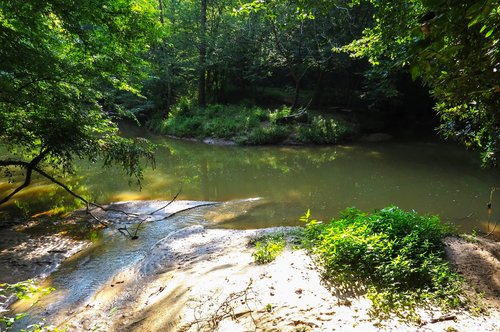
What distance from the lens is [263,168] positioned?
1522cm

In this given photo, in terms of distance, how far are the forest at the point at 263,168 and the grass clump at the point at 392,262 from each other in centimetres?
A: 2

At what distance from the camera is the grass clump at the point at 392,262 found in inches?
141

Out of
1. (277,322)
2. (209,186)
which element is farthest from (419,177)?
(277,322)

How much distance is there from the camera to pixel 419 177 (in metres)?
13.0

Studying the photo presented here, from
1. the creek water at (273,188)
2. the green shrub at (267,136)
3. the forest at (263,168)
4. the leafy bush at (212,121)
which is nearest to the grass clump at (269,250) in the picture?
the forest at (263,168)

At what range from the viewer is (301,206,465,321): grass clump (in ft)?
11.8

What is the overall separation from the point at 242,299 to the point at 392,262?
1.71 m

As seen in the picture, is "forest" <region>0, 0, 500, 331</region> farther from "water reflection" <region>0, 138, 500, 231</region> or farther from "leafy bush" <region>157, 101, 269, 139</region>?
"leafy bush" <region>157, 101, 269, 139</region>

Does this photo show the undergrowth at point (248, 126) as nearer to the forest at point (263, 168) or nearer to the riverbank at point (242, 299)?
the forest at point (263, 168)

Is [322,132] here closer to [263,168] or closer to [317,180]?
[263,168]

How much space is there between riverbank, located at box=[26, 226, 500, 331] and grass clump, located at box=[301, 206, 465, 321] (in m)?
0.16

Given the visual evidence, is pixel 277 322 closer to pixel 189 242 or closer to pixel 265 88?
pixel 189 242

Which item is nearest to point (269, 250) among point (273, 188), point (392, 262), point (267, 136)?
point (392, 262)

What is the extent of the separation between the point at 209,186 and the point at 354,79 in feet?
53.2
